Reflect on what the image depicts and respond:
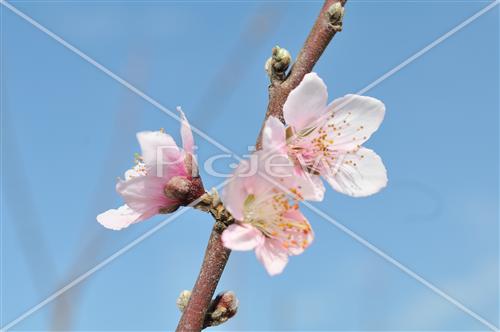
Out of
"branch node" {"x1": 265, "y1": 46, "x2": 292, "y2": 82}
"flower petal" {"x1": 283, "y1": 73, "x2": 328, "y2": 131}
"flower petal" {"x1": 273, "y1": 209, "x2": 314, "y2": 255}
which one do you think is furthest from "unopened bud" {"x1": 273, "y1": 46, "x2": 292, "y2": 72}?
"flower petal" {"x1": 273, "y1": 209, "x2": 314, "y2": 255}

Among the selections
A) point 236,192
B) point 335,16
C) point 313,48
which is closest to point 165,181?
point 236,192

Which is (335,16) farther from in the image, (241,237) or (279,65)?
(241,237)

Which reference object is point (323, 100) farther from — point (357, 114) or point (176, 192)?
point (176, 192)

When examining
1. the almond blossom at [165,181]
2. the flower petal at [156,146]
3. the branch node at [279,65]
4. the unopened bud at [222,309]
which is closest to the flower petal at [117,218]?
the almond blossom at [165,181]

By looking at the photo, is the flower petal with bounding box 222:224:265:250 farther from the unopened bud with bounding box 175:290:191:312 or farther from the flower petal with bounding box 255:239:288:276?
the unopened bud with bounding box 175:290:191:312

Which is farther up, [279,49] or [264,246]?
[279,49]

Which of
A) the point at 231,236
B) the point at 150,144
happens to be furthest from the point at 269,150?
the point at 150,144

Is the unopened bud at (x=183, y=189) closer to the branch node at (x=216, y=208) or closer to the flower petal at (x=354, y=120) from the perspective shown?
the branch node at (x=216, y=208)
